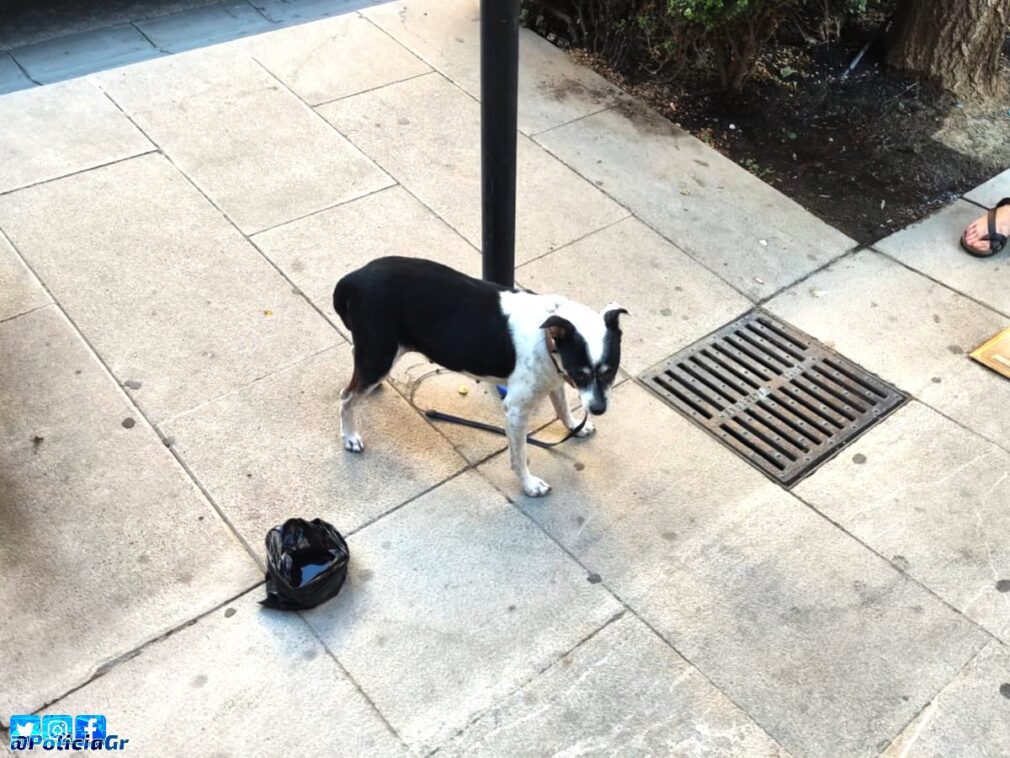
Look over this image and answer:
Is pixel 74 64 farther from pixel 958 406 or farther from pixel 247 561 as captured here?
pixel 958 406

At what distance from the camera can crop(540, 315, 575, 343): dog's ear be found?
3.19 metres

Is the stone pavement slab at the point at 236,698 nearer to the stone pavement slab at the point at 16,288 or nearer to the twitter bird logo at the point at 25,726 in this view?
the twitter bird logo at the point at 25,726

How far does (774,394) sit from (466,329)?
1.82 m

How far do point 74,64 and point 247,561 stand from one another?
4566 mm

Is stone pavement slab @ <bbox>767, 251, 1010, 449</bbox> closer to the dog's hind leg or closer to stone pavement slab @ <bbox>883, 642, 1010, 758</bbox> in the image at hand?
stone pavement slab @ <bbox>883, 642, 1010, 758</bbox>

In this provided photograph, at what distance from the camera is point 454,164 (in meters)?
5.70

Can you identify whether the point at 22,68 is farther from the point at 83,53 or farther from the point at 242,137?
the point at 242,137

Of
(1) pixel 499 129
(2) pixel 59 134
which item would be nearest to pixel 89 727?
(1) pixel 499 129

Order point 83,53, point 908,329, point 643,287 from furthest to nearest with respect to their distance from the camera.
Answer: point 83,53 < point 643,287 < point 908,329

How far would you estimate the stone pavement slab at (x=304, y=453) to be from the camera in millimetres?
3795

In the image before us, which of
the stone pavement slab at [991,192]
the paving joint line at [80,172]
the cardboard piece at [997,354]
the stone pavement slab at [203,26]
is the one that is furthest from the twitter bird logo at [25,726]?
the stone pavement slab at [991,192]

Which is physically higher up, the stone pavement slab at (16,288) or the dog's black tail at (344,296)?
the dog's black tail at (344,296)

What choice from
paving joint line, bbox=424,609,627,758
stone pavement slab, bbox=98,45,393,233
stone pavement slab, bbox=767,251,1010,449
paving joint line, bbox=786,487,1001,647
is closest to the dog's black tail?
paving joint line, bbox=424,609,627,758

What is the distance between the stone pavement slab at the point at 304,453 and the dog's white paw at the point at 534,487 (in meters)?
0.33
